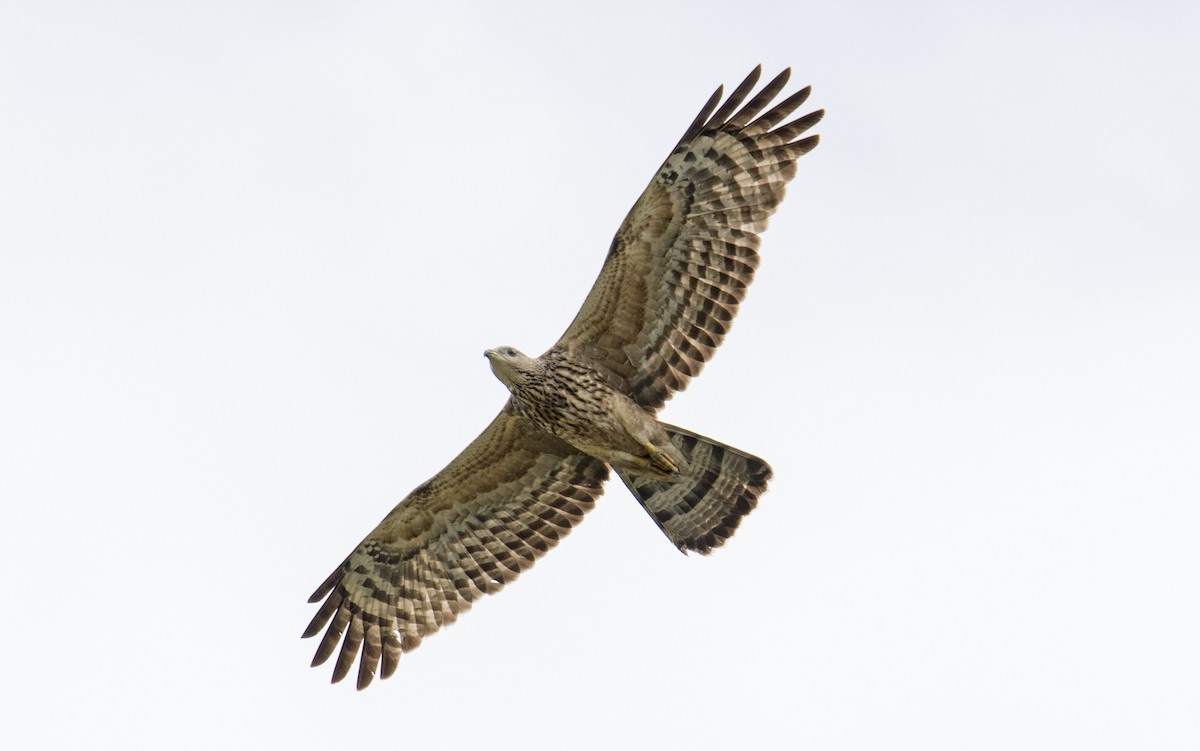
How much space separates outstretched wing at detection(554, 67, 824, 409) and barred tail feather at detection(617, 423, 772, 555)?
721mm

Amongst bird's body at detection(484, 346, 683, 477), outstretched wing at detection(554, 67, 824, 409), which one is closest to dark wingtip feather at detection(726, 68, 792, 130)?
outstretched wing at detection(554, 67, 824, 409)

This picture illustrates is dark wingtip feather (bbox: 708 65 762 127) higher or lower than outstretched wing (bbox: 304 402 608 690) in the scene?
higher

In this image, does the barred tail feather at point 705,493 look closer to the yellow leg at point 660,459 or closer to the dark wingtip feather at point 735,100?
the yellow leg at point 660,459

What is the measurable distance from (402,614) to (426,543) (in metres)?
0.69

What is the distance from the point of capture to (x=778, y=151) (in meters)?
14.7

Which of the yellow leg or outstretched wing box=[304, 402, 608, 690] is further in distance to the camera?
outstretched wing box=[304, 402, 608, 690]

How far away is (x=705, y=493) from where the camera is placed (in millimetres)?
15586

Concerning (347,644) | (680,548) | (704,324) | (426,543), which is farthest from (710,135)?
(347,644)

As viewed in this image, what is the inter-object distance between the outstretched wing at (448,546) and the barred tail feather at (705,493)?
0.73 m

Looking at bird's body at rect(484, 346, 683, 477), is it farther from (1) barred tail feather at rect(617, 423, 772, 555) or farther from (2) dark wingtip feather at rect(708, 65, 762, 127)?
(2) dark wingtip feather at rect(708, 65, 762, 127)

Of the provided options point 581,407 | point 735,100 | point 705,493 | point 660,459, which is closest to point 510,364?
point 581,407

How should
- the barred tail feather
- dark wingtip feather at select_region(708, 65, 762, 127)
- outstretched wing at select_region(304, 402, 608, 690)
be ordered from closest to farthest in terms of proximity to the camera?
dark wingtip feather at select_region(708, 65, 762, 127) → the barred tail feather → outstretched wing at select_region(304, 402, 608, 690)

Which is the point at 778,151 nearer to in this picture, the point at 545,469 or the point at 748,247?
the point at 748,247

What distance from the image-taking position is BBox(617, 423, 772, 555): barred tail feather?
50.6ft
